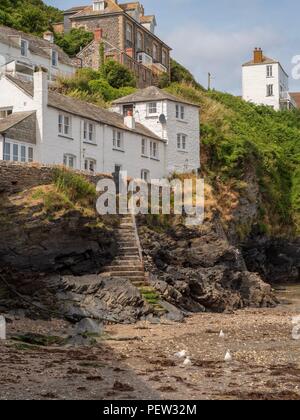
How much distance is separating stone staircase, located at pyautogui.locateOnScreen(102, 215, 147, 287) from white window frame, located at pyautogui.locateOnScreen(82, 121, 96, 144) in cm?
702

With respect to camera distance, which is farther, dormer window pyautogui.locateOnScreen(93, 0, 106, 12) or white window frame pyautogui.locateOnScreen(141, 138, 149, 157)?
dormer window pyautogui.locateOnScreen(93, 0, 106, 12)

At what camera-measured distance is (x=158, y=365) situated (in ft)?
57.3

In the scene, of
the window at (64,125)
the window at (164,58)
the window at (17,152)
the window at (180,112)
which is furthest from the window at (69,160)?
the window at (164,58)

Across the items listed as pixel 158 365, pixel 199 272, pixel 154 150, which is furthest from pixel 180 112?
pixel 158 365

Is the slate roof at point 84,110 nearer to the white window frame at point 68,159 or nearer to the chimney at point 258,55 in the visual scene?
the white window frame at point 68,159

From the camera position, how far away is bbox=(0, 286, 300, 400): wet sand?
1423cm

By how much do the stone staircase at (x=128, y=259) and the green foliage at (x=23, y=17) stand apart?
4035cm

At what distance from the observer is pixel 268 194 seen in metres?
51.3

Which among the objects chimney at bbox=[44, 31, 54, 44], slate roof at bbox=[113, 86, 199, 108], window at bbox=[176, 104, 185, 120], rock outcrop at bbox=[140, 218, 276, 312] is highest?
chimney at bbox=[44, 31, 54, 44]

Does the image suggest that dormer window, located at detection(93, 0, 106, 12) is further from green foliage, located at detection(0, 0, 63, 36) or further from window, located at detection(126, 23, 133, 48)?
green foliage, located at detection(0, 0, 63, 36)

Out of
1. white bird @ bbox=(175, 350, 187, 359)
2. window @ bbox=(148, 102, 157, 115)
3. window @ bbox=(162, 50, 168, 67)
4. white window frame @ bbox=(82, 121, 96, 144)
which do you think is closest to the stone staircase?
white window frame @ bbox=(82, 121, 96, 144)

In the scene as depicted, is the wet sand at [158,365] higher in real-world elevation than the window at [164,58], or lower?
lower

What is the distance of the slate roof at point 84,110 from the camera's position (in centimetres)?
3672

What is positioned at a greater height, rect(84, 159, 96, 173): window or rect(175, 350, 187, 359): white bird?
rect(84, 159, 96, 173): window
